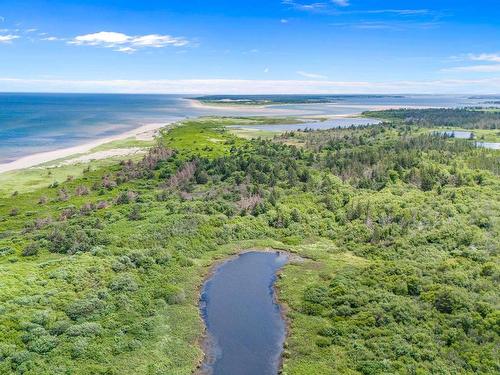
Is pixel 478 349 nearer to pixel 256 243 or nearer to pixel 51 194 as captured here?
pixel 256 243

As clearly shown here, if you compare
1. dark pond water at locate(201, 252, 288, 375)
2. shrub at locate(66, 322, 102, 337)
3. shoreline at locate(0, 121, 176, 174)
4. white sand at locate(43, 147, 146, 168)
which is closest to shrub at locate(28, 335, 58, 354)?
shrub at locate(66, 322, 102, 337)

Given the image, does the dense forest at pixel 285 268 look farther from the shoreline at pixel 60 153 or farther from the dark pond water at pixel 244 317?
the shoreline at pixel 60 153

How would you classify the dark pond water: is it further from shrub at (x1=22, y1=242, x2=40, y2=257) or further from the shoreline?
the shoreline

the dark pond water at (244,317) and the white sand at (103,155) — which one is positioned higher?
the white sand at (103,155)

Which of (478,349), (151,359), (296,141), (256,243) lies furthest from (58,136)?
(478,349)

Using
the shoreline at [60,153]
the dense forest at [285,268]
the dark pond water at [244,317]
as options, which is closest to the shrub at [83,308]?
the dense forest at [285,268]

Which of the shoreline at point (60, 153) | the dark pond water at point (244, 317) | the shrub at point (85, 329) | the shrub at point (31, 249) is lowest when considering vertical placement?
the dark pond water at point (244, 317)

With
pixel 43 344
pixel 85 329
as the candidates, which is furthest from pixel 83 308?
pixel 43 344
